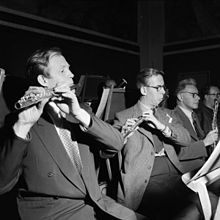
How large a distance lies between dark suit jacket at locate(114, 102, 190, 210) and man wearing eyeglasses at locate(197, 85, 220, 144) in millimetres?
1413

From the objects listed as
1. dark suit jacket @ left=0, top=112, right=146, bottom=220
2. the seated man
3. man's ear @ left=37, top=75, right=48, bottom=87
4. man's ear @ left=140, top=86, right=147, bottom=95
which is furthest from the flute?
man's ear @ left=140, top=86, right=147, bottom=95

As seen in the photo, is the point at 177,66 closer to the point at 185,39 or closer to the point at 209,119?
the point at 185,39

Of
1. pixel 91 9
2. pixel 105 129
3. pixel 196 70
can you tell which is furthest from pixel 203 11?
pixel 105 129

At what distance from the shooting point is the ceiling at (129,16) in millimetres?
6055

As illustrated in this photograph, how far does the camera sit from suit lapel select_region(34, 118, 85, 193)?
1.75 metres

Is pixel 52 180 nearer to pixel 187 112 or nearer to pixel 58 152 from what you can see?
pixel 58 152

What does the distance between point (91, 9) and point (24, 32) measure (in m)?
1.86

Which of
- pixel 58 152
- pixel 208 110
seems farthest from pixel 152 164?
pixel 208 110

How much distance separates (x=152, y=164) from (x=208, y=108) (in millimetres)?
2224

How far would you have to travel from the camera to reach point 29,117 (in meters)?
1.57

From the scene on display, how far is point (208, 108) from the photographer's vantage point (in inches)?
177

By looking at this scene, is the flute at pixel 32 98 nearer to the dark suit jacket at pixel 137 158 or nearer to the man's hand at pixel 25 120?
the man's hand at pixel 25 120

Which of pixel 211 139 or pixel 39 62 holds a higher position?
pixel 39 62

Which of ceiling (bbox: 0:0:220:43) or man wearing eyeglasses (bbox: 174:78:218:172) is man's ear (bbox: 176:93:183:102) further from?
ceiling (bbox: 0:0:220:43)
